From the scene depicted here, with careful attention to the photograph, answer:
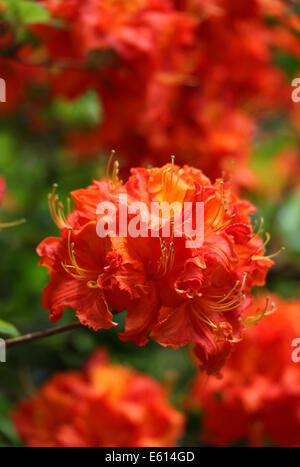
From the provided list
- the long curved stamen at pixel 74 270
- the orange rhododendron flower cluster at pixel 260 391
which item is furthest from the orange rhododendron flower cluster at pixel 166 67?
the long curved stamen at pixel 74 270

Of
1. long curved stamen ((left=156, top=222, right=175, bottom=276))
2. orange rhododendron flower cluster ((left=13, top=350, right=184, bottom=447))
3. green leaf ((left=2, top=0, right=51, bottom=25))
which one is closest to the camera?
long curved stamen ((left=156, top=222, right=175, bottom=276))

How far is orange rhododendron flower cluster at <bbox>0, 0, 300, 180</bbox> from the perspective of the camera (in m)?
1.24

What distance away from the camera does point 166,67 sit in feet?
4.44

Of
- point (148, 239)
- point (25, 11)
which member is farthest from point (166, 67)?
point (148, 239)

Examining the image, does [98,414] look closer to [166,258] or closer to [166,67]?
[166,258]

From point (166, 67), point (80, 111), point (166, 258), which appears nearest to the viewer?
point (166, 258)

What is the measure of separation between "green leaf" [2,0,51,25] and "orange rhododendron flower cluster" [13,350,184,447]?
0.69 m

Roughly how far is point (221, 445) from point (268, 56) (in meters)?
1.00

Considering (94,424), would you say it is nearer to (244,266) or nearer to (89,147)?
(244,266)

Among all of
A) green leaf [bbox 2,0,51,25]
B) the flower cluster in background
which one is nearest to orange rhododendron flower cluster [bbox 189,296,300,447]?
the flower cluster in background

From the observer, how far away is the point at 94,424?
1.18 m

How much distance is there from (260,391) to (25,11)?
0.80 metres

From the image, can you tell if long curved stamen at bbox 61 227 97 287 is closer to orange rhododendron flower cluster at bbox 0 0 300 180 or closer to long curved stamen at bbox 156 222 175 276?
long curved stamen at bbox 156 222 175 276

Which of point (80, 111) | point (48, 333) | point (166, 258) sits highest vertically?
point (80, 111)
